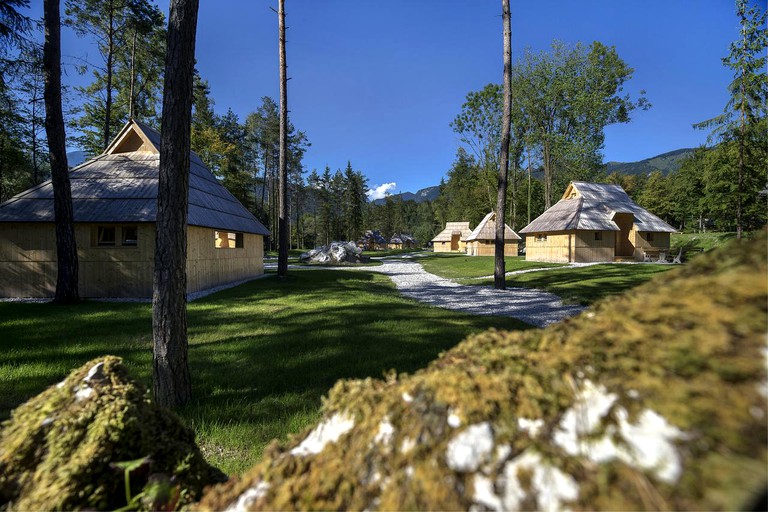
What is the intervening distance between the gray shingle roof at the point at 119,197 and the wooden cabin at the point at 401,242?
76564mm

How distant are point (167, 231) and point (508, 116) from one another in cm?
1406

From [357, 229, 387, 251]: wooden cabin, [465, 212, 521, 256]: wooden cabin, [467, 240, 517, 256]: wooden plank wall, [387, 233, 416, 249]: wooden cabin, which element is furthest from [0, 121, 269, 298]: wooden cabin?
[387, 233, 416, 249]: wooden cabin

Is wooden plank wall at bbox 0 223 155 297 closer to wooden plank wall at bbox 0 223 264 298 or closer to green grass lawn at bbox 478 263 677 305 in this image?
wooden plank wall at bbox 0 223 264 298

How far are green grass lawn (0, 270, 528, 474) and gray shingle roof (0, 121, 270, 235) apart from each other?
3886 millimetres

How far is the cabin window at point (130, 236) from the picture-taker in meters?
13.1

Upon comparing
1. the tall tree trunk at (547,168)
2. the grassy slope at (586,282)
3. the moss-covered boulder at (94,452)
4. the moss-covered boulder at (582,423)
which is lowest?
the grassy slope at (586,282)

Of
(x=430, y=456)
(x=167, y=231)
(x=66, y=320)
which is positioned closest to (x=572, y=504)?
(x=430, y=456)

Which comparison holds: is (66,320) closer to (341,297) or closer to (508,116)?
(341,297)

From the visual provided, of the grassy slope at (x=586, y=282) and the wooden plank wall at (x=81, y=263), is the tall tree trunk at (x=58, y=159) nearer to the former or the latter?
the wooden plank wall at (x=81, y=263)

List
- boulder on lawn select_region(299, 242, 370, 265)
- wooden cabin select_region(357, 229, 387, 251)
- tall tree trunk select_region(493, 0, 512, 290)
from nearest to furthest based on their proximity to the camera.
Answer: tall tree trunk select_region(493, 0, 512, 290) < boulder on lawn select_region(299, 242, 370, 265) < wooden cabin select_region(357, 229, 387, 251)

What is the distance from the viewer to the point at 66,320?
335 inches

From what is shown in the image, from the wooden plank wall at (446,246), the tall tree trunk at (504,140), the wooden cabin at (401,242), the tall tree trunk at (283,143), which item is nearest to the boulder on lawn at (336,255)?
the tall tree trunk at (283,143)

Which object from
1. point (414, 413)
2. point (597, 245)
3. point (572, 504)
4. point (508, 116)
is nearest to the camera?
point (572, 504)

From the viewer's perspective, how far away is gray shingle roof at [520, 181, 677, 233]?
88.6 ft
